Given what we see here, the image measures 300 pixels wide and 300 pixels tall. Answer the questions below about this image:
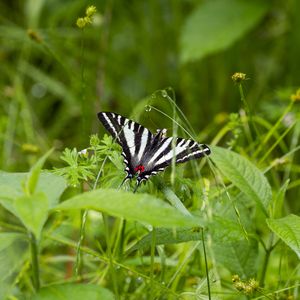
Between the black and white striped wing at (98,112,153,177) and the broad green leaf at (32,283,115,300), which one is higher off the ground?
the black and white striped wing at (98,112,153,177)

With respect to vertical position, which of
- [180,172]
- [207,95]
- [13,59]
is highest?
[13,59]

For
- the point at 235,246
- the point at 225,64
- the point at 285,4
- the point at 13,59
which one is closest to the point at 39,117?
the point at 13,59

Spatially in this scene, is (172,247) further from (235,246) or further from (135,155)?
(135,155)

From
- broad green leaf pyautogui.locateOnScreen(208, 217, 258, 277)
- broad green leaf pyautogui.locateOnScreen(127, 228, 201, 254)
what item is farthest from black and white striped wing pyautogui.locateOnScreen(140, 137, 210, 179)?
broad green leaf pyautogui.locateOnScreen(208, 217, 258, 277)

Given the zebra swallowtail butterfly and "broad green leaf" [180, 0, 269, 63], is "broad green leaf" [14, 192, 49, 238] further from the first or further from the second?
"broad green leaf" [180, 0, 269, 63]

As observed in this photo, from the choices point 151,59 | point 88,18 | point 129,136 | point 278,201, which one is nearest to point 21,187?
point 129,136

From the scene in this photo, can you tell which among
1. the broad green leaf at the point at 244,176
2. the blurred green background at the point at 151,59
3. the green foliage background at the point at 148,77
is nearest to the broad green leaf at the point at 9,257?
the green foliage background at the point at 148,77
